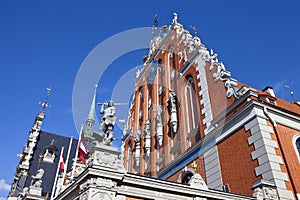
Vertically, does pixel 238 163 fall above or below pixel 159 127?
below

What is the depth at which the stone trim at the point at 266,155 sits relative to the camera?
31.1 ft

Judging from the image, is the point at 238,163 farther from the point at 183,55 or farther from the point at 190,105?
Result: the point at 183,55

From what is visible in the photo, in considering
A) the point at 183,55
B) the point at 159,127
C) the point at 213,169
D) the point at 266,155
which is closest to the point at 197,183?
the point at 266,155

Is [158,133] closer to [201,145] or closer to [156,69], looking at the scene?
[201,145]

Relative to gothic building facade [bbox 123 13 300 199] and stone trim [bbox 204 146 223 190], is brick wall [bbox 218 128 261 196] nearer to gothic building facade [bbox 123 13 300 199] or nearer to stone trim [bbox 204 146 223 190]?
gothic building facade [bbox 123 13 300 199]

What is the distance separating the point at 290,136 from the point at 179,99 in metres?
7.86

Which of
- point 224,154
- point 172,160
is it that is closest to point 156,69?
point 172,160

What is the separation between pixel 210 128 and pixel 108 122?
21.6ft

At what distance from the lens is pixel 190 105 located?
661 inches

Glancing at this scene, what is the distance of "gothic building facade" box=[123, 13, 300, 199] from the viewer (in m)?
10.3

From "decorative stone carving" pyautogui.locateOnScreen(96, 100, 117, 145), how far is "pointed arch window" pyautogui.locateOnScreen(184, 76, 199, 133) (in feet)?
25.1

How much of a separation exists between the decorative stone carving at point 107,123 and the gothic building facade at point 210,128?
220 inches

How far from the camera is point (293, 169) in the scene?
10.3 meters

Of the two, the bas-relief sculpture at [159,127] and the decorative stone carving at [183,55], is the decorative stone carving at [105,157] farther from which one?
the decorative stone carving at [183,55]
